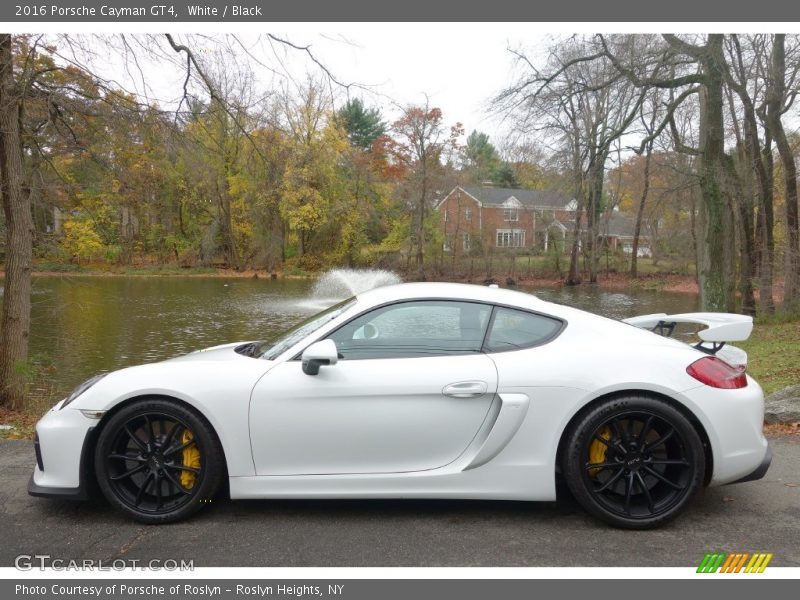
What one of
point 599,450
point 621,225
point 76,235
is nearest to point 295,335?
point 599,450

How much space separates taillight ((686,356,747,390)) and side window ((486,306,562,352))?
0.78 metres

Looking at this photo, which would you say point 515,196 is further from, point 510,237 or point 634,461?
point 634,461

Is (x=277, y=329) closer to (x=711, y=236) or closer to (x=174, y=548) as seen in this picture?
(x=711, y=236)

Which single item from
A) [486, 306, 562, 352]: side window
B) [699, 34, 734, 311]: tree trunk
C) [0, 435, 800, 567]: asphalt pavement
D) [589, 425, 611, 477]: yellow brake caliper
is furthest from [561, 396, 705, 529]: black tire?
[699, 34, 734, 311]: tree trunk

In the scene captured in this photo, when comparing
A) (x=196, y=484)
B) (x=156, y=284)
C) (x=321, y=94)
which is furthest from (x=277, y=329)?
(x=156, y=284)

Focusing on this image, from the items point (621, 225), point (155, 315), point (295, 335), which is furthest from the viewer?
point (621, 225)

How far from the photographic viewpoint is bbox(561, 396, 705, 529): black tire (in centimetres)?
322

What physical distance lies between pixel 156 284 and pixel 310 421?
124 feet

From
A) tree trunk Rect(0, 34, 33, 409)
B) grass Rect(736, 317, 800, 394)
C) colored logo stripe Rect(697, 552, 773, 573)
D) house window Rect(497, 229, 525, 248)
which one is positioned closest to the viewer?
colored logo stripe Rect(697, 552, 773, 573)

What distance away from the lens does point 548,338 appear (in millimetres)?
3459

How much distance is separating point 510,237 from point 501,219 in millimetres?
1721

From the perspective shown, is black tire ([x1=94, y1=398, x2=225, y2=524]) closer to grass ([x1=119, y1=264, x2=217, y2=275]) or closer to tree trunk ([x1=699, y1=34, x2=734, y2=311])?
tree trunk ([x1=699, y1=34, x2=734, y2=311])

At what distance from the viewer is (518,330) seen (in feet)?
11.5

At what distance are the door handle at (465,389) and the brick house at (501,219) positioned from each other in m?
40.9
